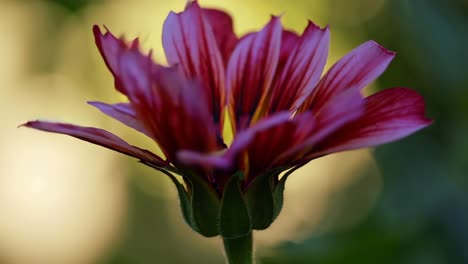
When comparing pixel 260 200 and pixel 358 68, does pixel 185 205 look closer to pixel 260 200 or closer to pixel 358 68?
pixel 260 200

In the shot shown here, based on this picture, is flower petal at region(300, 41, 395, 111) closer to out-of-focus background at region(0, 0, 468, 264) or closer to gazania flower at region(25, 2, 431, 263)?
gazania flower at region(25, 2, 431, 263)

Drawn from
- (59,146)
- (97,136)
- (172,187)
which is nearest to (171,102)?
(97,136)

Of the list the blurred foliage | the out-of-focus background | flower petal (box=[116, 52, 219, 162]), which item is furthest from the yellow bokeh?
flower petal (box=[116, 52, 219, 162])

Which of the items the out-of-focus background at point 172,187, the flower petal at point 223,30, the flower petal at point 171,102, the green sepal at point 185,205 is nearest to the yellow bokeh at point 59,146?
the out-of-focus background at point 172,187

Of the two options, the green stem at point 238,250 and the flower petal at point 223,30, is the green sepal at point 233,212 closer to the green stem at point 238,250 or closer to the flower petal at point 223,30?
the green stem at point 238,250

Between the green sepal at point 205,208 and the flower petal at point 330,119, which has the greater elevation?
the flower petal at point 330,119

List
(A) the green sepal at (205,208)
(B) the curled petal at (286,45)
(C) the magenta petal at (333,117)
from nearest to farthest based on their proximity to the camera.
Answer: (C) the magenta petal at (333,117) < (A) the green sepal at (205,208) < (B) the curled petal at (286,45)

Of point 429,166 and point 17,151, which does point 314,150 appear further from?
point 17,151

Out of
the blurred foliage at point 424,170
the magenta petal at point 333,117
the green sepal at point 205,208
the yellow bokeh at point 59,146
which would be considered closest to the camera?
the magenta petal at point 333,117
